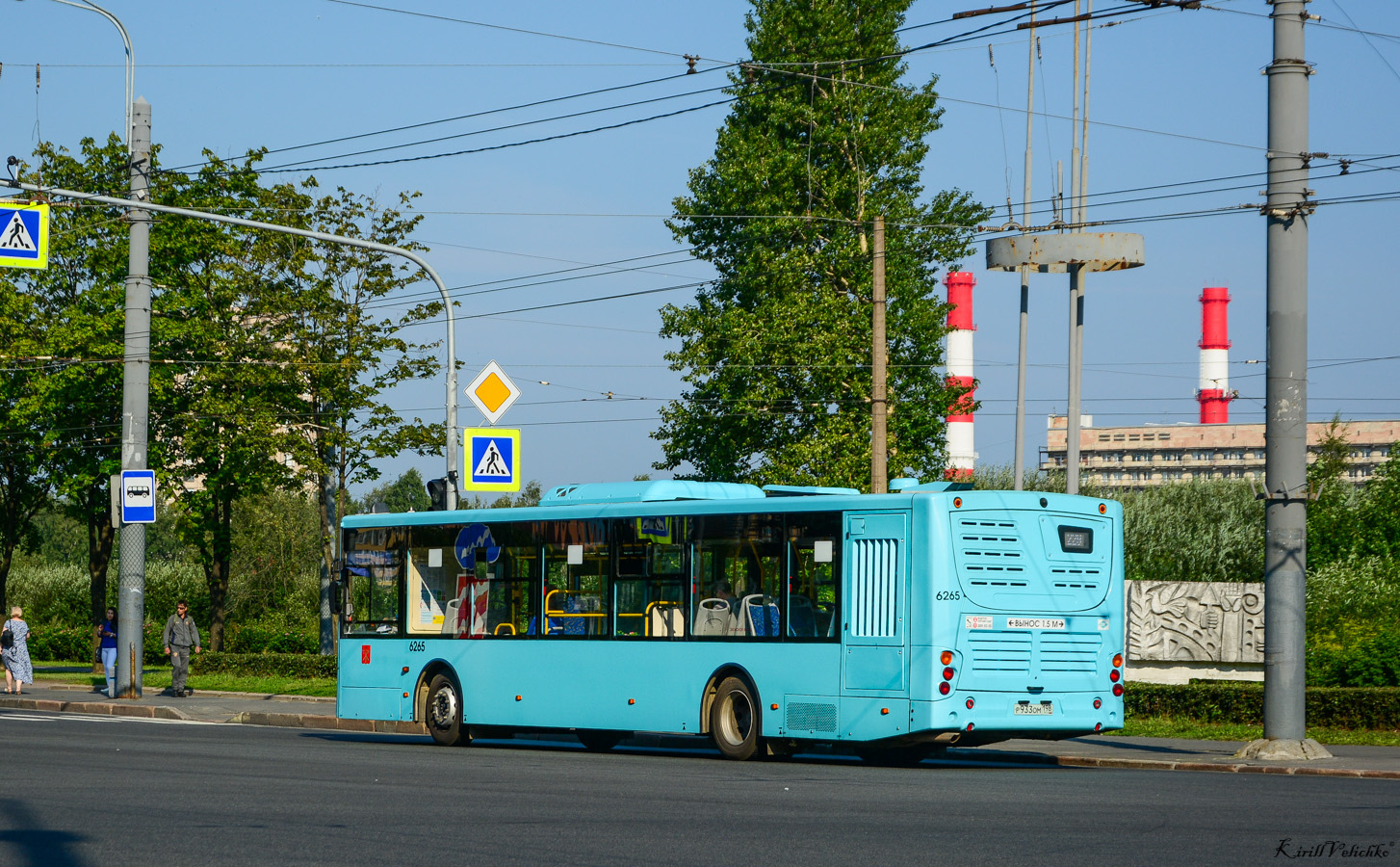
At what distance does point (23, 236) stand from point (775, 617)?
12.0 metres

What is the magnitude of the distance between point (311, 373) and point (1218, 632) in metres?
21.9

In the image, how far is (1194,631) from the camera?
28.5 meters

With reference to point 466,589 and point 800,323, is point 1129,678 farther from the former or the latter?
point 800,323

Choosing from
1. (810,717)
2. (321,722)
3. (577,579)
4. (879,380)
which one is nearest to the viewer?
(810,717)

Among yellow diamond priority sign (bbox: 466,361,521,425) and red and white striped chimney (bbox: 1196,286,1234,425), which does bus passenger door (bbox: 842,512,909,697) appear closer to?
yellow diamond priority sign (bbox: 466,361,521,425)

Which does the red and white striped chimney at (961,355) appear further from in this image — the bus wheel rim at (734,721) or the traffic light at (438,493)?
the bus wheel rim at (734,721)

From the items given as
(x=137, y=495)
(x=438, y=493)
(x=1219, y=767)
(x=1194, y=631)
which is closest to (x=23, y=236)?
(x=438, y=493)

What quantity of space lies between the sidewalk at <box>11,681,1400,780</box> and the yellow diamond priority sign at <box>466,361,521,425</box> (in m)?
4.67

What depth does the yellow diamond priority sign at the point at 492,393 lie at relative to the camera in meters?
23.1

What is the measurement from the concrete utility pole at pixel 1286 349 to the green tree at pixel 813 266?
75.9ft

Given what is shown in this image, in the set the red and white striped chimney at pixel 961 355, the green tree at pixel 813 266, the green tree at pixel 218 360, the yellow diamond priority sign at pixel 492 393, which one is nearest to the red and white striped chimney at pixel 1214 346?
the red and white striped chimney at pixel 961 355

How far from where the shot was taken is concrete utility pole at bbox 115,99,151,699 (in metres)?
29.8

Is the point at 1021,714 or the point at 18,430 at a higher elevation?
the point at 18,430

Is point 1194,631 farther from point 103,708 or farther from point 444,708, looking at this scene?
point 103,708
